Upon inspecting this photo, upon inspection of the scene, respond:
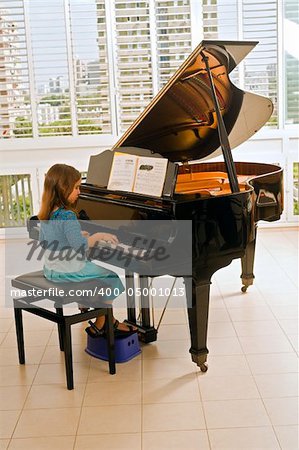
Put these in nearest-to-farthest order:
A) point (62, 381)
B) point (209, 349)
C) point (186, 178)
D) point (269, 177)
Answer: point (62, 381), point (209, 349), point (269, 177), point (186, 178)

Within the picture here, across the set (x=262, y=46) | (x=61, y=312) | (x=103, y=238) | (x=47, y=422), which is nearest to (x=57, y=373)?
(x=61, y=312)

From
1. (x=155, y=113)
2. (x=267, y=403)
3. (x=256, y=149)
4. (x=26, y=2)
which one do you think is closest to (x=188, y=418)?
(x=267, y=403)

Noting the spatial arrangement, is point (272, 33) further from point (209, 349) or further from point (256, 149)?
point (209, 349)

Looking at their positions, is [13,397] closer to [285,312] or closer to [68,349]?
[68,349]

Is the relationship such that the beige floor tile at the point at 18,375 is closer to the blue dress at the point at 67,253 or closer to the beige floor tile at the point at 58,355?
the beige floor tile at the point at 58,355

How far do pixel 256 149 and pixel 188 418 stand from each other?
4137 millimetres

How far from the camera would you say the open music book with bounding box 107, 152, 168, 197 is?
11.6 ft

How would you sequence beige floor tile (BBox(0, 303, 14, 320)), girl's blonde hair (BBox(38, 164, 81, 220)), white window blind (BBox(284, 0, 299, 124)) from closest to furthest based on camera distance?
girl's blonde hair (BBox(38, 164, 81, 220))
beige floor tile (BBox(0, 303, 14, 320))
white window blind (BBox(284, 0, 299, 124))

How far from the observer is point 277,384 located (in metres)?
3.41

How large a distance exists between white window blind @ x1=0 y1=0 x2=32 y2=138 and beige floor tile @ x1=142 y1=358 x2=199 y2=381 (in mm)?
3646

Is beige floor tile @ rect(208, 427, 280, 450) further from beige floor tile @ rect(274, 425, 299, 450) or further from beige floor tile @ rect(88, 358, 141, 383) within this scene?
beige floor tile @ rect(88, 358, 141, 383)

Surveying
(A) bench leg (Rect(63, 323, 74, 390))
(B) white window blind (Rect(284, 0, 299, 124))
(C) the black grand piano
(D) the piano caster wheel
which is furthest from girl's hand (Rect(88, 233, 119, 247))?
(B) white window blind (Rect(284, 0, 299, 124))

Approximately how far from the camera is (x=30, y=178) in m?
6.83

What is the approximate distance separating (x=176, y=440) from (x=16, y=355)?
1.36 meters
